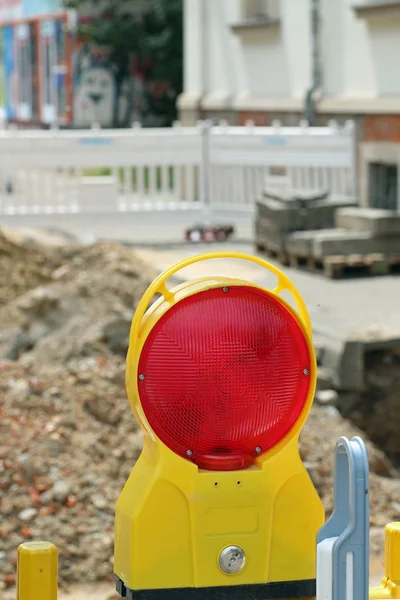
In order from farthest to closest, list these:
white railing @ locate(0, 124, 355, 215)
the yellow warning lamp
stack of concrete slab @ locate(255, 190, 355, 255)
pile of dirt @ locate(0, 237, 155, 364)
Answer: white railing @ locate(0, 124, 355, 215) < stack of concrete slab @ locate(255, 190, 355, 255) < pile of dirt @ locate(0, 237, 155, 364) < the yellow warning lamp

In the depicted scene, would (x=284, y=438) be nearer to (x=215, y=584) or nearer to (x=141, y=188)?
(x=215, y=584)

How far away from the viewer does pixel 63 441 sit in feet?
21.7

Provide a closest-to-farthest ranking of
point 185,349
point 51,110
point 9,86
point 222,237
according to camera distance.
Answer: point 185,349 → point 222,237 → point 51,110 → point 9,86

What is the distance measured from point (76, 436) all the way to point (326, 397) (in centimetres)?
207

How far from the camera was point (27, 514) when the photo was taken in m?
6.09

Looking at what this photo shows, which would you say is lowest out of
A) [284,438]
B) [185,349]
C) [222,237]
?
[222,237]

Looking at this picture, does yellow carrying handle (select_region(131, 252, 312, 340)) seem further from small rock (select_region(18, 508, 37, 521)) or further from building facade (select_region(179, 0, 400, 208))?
building facade (select_region(179, 0, 400, 208))

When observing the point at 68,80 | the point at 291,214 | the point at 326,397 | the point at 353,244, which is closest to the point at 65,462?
the point at 326,397

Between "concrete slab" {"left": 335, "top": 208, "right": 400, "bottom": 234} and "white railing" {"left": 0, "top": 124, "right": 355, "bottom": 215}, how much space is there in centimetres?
253

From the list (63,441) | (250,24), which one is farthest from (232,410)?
(250,24)

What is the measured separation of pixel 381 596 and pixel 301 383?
528 millimetres

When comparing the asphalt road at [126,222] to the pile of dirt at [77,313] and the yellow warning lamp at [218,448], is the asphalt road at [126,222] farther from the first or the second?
the yellow warning lamp at [218,448]

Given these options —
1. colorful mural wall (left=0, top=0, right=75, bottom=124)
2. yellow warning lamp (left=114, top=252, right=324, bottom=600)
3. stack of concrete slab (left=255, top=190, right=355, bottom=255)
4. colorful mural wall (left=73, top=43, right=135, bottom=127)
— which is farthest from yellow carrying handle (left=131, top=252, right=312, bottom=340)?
colorful mural wall (left=0, top=0, right=75, bottom=124)

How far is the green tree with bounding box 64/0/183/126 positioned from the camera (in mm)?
28594
